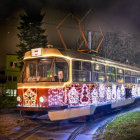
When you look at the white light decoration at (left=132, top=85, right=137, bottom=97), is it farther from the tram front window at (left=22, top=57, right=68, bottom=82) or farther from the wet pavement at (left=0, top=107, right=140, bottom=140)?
the tram front window at (left=22, top=57, right=68, bottom=82)

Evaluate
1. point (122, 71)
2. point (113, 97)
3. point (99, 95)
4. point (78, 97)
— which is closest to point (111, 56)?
point (122, 71)

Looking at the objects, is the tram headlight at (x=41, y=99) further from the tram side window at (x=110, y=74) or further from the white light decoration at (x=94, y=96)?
the tram side window at (x=110, y=74)

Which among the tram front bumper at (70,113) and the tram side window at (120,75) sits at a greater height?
the tram side window at (120,75)

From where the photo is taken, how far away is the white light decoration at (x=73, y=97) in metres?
9.56

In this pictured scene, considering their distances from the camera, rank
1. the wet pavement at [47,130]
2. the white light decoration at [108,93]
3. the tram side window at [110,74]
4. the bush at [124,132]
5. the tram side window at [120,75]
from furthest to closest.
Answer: the tram side window at [120,75] → the tram side window at [110,74] → the white light decoration at [108,93] → the wet pavement at [47,130] → the bush at [124,132]

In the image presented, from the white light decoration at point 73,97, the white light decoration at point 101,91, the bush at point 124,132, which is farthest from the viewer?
the white light decoration at point 101,91

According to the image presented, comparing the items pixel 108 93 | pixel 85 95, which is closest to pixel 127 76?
pixel 108 93

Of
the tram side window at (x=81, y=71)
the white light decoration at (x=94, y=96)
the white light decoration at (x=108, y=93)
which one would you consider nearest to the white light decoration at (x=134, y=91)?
the white light decoration at (x=108, y=93)

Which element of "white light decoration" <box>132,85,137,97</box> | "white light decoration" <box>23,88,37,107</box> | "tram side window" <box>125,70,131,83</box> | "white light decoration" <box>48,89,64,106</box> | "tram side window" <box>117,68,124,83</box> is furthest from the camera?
"white light decoration" <box>132,85,137,97</box>

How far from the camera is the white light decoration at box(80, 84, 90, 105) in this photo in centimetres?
1013

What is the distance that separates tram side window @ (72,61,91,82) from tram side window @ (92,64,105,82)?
1.65 ft

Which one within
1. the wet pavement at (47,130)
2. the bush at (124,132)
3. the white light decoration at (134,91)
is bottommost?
the wet pavement at (47,130)

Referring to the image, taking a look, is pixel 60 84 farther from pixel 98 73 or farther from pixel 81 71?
pixel 98 73

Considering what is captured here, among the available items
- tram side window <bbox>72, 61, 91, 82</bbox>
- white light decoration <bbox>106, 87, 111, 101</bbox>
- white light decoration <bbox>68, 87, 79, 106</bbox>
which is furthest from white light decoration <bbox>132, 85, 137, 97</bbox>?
white light decoration <bbox>68, 87, 79, 106</bbox>
